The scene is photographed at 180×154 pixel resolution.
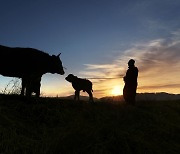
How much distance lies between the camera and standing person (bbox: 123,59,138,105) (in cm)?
2009

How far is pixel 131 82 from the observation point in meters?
20.2

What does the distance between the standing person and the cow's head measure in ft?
12.2

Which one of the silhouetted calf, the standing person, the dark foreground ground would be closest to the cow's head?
the standing person

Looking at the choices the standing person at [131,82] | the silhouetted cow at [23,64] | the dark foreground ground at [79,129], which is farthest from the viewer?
the standing person at [131,82]

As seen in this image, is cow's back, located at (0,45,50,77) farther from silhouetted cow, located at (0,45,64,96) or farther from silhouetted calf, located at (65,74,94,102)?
silhouetted calf, located at (65,74,94,102)

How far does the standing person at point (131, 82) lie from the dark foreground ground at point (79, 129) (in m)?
3.31

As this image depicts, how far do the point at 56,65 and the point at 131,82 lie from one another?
435cm

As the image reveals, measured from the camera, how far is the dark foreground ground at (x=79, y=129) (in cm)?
1051

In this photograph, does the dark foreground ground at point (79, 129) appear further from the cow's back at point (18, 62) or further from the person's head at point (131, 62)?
the person's head at point (131, 62)

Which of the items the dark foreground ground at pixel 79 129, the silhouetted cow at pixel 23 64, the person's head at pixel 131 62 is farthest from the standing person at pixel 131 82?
the silhouetted cow at pixel 23 64

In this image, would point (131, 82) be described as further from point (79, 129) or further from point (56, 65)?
point (79, 129)

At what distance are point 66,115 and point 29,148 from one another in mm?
3613

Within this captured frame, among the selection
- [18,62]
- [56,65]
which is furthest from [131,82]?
[18,62]

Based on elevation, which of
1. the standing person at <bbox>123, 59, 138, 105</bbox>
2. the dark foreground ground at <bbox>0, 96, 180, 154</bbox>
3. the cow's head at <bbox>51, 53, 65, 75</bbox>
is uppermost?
the cow's head at <bbox>51, 53, 65, 75</bbox>
